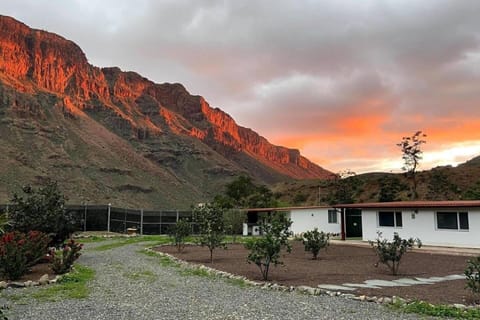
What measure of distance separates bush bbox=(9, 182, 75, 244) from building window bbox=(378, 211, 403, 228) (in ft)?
51.6

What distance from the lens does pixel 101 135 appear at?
69.9 meters

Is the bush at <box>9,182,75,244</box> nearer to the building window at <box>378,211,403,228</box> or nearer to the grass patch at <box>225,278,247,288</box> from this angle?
the grass patch at <box>225,278,247,288</box>

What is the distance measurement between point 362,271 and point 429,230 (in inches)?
371

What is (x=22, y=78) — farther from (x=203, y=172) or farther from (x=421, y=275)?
(x=421, y=275)

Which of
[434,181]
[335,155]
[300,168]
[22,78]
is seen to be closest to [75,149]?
[22,78]

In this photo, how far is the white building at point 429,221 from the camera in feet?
59.3

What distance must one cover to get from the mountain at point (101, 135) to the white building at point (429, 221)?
79.3 ft

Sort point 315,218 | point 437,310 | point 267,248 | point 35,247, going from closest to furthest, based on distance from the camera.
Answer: point 437,310, point 267,248, point 35,247, point 315,218

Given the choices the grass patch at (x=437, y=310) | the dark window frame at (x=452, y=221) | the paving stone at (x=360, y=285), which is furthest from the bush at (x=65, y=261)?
the dark window frame at (x=452, y=221)

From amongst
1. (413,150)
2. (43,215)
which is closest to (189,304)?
(43,215)

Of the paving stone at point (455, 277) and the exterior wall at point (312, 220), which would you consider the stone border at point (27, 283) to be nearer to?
the paving stone at point (455, 277)

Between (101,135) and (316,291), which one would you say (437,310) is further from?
(101,135)

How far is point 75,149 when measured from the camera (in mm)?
60250

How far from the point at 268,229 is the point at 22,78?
261ft
